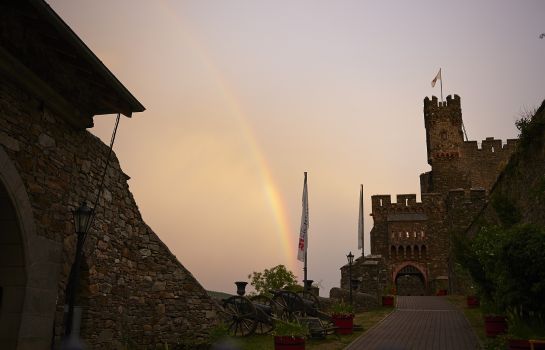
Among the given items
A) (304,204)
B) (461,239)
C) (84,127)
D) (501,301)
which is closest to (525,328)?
(501,301)

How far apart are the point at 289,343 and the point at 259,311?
380 centimetres

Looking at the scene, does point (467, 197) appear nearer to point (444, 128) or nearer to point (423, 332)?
point (444, 128)

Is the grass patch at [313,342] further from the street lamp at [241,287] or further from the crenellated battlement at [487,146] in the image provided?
the crenellated battlement at [487,146]

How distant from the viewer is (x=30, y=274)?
6.30 metres

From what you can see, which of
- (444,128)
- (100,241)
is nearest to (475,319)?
(100,241)

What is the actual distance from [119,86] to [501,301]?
7.56 m

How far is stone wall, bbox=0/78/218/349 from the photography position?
648cm

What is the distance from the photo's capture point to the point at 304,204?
74.8 feet

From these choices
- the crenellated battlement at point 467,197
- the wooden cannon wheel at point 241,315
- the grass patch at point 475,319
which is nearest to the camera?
the grass patch at point 475,319

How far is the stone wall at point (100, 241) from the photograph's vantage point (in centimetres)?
648

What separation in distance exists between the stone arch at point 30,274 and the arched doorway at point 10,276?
16 mm

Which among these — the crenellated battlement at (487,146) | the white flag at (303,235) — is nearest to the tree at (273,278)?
the white flag at (303,235)

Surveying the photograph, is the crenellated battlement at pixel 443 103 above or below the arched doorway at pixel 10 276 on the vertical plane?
above

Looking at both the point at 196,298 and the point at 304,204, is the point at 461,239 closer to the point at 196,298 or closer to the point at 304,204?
the point at 304,204
